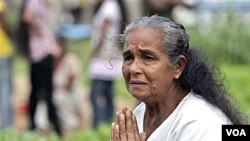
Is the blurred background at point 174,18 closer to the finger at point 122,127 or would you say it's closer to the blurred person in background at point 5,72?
the blurred person in background at point 5,72

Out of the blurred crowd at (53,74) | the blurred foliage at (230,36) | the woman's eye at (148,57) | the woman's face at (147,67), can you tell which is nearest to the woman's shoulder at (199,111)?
the woman's face at (147,67)

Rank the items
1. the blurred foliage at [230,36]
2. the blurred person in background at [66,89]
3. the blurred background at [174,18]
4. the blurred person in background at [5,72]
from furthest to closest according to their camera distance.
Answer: the blurred foliage at [230,36] → the blurred background at [174,18] → the blurred person in background at [66,89] → the blurred person in background at [5,72]

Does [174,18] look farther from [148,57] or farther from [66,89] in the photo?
[148,57]

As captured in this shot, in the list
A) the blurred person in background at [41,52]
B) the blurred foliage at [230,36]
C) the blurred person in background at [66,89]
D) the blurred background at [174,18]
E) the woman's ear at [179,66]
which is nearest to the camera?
the woman's ear at [179,66]

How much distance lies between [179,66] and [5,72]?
616 centimetres

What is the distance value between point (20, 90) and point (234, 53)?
8.87ft

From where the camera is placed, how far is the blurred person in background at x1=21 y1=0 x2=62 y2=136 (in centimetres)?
987

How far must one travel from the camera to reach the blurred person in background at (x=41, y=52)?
9.87m

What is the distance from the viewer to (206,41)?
12188 millimetres

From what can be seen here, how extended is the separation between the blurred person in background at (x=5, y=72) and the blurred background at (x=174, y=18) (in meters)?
0.18

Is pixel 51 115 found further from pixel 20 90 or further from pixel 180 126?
pixel 180 126

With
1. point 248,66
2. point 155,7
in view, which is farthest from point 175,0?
point 248,66

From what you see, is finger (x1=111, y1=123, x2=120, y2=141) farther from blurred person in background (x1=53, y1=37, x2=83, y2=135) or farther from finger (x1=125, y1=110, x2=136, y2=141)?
blurred person in background (x1=53, y1=37, x2=83, y2=135)

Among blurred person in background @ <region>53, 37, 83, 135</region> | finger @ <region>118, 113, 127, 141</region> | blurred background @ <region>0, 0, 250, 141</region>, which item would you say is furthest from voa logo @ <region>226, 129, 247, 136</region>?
blurred person in background @ <region>53, 37, 83, 135</region>
